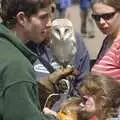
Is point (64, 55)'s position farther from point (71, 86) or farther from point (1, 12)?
point (1, 12)

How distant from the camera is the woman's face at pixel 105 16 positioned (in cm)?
378

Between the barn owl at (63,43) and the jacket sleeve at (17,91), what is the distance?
1365 mm

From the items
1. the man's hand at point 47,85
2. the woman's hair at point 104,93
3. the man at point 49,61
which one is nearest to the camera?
the woman's hair at point 104,93

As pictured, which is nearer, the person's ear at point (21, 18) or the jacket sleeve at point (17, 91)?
the jacket sleeve at point (17, 91)

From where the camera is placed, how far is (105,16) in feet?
12.5

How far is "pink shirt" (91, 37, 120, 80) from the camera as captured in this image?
3576 mm

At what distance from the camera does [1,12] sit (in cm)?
322

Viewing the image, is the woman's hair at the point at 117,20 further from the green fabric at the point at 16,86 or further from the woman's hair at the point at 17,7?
the green fabric at the point at 16,86

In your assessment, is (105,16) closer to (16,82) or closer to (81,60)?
(81,60)

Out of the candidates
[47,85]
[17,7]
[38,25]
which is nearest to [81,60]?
[47,85]

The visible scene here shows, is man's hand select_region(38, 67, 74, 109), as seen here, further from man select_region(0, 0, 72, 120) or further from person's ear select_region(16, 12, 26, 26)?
man select_region(0, 0, 72, 120)

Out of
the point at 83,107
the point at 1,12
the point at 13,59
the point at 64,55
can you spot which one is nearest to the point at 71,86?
the point at 64,55

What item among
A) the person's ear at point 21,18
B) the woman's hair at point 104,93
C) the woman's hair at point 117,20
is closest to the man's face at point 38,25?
the person's ear at point 21,18

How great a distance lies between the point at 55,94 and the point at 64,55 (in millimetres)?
486
